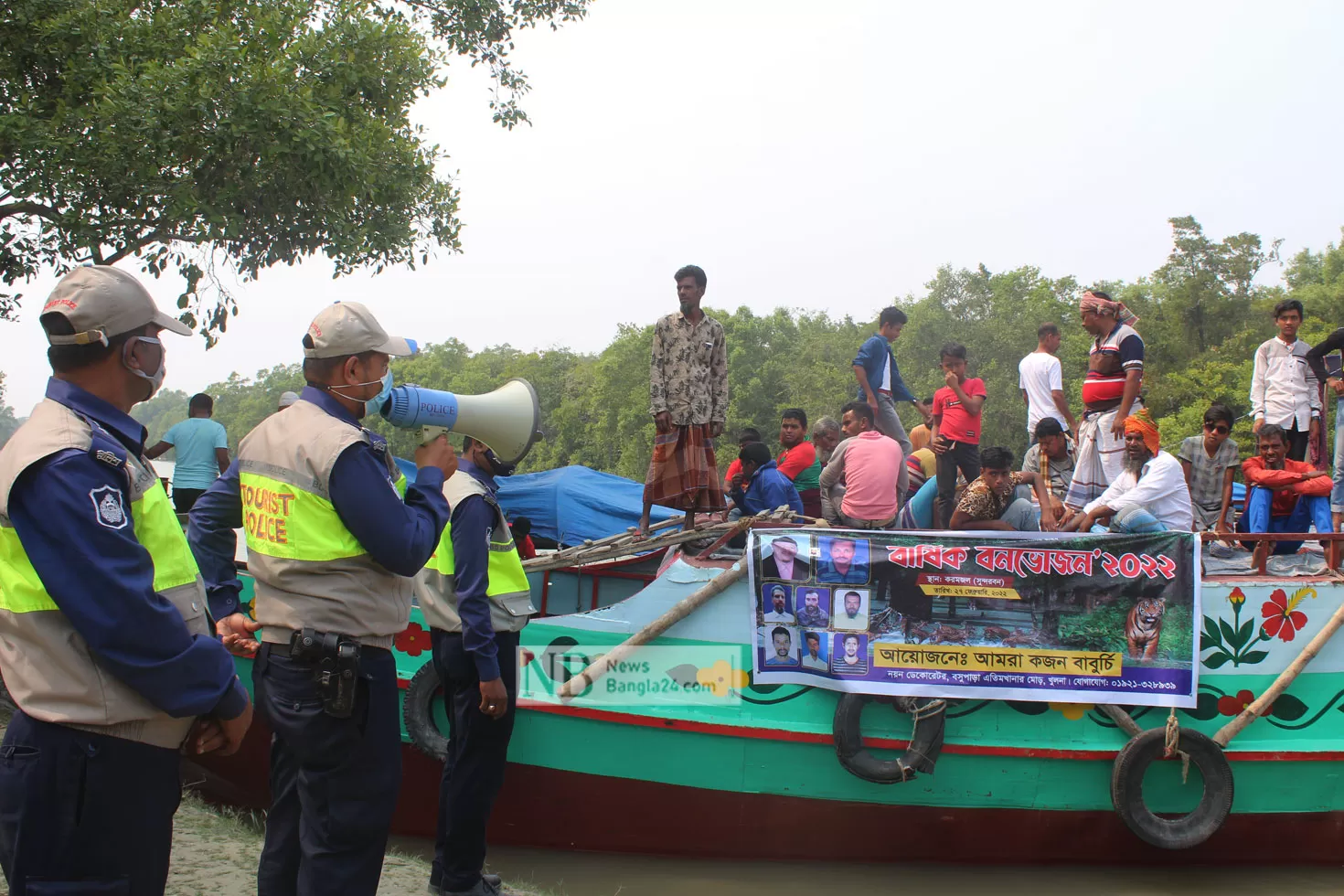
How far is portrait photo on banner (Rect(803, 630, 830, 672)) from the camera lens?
17.5ft

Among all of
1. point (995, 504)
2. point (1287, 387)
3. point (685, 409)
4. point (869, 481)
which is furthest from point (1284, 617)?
point (685, 409)

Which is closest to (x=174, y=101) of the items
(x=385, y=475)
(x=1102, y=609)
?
(x=385, y=475)

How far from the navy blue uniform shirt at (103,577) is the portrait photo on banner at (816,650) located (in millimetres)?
3678

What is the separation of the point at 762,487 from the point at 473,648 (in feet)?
10.4

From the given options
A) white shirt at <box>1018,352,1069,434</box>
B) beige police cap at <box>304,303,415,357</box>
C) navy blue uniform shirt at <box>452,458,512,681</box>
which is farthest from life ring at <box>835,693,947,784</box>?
beige police cap at <box>304,303,415,357</box>

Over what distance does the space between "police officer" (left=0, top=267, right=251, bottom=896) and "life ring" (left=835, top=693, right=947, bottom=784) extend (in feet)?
12.0

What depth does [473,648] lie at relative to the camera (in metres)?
3.99

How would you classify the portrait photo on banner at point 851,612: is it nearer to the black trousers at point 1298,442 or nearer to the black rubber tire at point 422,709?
the black rubber tire at point 422,709

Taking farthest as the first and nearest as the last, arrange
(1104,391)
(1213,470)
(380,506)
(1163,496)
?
(1213,470), (1104,391), (1163,496), (380,506)

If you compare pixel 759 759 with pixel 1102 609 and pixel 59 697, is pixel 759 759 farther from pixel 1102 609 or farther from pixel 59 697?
pixel 59 697

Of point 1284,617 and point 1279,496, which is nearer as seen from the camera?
point 1284,617

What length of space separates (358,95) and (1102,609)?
681 cm

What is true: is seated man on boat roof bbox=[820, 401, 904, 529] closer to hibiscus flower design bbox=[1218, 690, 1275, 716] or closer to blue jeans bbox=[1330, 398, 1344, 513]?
hibiscus flower design bbox=[1218, 690, 1275, 716]

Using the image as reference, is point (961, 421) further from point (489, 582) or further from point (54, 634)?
point (54, 634)
